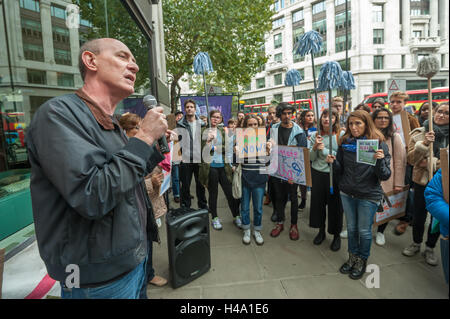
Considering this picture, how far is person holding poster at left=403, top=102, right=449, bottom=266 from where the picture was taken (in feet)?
2.22

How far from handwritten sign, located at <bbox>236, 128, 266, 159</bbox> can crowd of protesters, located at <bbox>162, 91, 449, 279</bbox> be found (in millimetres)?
94

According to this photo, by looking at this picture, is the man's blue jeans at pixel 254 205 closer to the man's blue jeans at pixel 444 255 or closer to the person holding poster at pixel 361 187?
the person holding poster at pixel 361 187

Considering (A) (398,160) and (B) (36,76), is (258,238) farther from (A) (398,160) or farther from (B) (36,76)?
(B) (36,76)

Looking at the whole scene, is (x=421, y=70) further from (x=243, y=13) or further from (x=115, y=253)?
(x=243, y=13)

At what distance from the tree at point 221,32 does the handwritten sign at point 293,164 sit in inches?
319

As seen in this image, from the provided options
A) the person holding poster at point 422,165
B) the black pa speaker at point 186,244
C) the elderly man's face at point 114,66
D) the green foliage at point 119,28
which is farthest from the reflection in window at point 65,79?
the person holding poster at point 422,165

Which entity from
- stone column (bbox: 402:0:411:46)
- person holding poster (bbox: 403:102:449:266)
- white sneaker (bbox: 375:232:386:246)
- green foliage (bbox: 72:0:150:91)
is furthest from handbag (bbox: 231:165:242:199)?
green foliage (bbox: 72:0:150:91)

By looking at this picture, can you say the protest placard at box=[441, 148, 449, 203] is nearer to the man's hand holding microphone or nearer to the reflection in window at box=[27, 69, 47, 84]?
the man's hand holding microphone

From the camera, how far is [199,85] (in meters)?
27.6

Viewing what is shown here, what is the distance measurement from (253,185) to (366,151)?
1564mm

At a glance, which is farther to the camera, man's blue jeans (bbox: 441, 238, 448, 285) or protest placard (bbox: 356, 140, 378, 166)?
protest placard (bbox: 356, 140, 378, 166)

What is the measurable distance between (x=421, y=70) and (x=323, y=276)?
231 centimetres

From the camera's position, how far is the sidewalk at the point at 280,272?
96 centimetres
